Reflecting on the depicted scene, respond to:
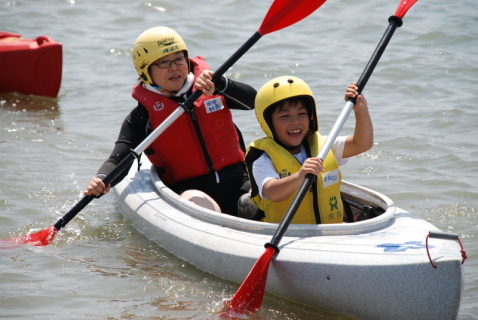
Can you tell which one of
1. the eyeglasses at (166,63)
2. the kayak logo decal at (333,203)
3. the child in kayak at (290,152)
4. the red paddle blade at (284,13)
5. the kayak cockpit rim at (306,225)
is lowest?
the kayak cockpit rim at (306,225)

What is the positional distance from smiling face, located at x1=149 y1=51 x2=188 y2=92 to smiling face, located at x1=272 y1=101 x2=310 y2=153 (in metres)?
1.15

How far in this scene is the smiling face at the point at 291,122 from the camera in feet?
12.0

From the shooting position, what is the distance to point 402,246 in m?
3.22

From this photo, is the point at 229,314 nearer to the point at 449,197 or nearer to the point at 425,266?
the point at 425,266

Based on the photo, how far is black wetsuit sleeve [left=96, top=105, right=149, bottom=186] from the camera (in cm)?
452

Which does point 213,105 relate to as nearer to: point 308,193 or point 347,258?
point 308,193

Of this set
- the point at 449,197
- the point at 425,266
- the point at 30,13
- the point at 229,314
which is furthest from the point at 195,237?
the point at 30,13

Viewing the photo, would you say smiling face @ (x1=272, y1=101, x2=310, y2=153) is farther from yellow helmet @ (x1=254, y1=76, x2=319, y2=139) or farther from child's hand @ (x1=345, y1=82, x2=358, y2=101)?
child's hand @ (x1=345, y1=82, x2=358, y2=101)

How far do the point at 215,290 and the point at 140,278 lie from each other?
500 millimetres

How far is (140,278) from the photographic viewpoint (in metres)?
3.99

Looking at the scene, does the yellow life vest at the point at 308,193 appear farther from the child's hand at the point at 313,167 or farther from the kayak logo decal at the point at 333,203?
the child's hand at the point at 313,167

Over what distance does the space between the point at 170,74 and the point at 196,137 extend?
475 mm

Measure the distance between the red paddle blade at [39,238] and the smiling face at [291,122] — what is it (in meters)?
1.79

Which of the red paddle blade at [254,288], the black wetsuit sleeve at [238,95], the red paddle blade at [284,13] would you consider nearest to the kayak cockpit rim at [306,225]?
the red paddle blade at [254,288]
